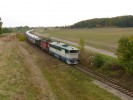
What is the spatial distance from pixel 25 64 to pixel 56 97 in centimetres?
2280

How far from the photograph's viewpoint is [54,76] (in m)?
42.9

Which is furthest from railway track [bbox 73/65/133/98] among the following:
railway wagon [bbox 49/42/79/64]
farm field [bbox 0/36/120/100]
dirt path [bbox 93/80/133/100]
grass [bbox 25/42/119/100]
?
railway wagon [bbox 49/42/79/64]

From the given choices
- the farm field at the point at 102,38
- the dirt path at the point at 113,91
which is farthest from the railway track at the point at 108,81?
the farm field at the point at 102,38

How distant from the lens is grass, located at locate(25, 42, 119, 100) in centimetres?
3210

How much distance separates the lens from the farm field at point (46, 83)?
31.8 meters

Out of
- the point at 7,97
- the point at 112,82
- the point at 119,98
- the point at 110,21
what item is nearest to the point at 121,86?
the point at 112,82

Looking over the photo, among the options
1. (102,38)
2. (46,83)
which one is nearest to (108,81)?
(46,83)

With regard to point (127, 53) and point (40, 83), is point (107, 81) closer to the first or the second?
point (127, 53)

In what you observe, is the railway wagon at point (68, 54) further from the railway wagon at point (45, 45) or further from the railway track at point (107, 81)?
the railway wagon at point (45, 45)

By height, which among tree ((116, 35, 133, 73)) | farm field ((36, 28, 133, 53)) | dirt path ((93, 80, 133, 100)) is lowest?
farm field ((36, 28, 133, 53))

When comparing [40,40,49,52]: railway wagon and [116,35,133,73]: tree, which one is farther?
[40,40,49,52]: railway wagon

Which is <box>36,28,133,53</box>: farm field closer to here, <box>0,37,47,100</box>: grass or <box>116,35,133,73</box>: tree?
<box>116,35,133,73</box>: tree

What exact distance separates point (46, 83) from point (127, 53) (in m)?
11.7

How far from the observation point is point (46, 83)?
37.9m
